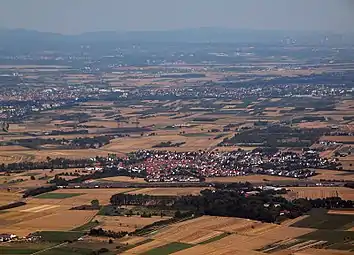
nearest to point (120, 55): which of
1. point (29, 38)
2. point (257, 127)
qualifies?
point (29, 38)

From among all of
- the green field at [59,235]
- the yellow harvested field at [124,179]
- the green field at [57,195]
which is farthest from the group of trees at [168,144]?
the green field at [59,235]

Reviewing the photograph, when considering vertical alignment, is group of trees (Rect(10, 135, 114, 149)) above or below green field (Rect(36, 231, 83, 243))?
below

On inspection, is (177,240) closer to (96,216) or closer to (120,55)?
(96,216)

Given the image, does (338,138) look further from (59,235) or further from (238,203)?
(59,235)

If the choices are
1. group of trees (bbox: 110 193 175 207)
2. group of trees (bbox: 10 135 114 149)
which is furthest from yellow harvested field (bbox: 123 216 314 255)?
group of trees (bbox: 10 135 114 149)

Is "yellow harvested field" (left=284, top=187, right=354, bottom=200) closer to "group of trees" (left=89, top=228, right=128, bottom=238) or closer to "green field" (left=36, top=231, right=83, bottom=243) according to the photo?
"group of trees" (left=89, top=228, right=128, bottom=238)
